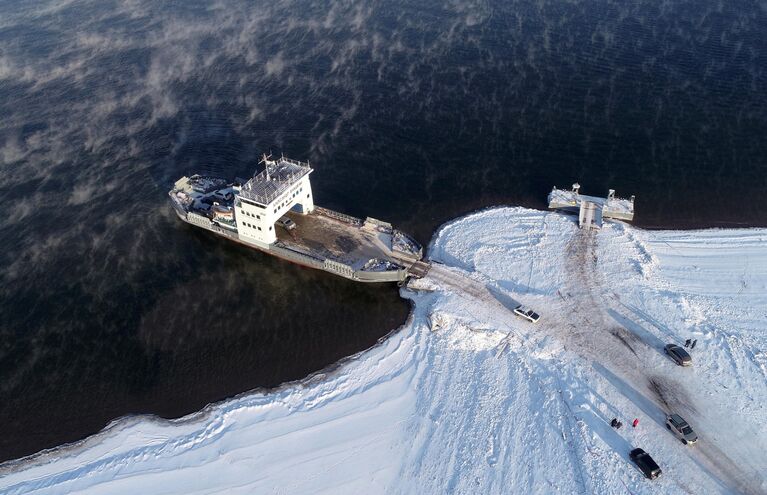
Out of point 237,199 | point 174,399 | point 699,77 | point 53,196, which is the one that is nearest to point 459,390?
point 174,399

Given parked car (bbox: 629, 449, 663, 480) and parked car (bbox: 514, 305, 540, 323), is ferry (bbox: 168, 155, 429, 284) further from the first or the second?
parked car (bbox: 629, 449, 663, 480)

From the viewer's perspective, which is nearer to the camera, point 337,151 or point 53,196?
point 53,196

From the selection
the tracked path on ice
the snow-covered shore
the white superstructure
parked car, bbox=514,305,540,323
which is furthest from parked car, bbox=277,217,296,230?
parked car, bbox=514,305,540,323

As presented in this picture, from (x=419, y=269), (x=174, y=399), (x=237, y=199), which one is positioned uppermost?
(x=237, y=199)

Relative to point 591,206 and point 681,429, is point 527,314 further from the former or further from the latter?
point 591,206

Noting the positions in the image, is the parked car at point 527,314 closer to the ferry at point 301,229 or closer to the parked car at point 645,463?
the ferry at point 301,229

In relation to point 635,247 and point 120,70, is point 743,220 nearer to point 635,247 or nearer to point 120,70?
point 635,247
